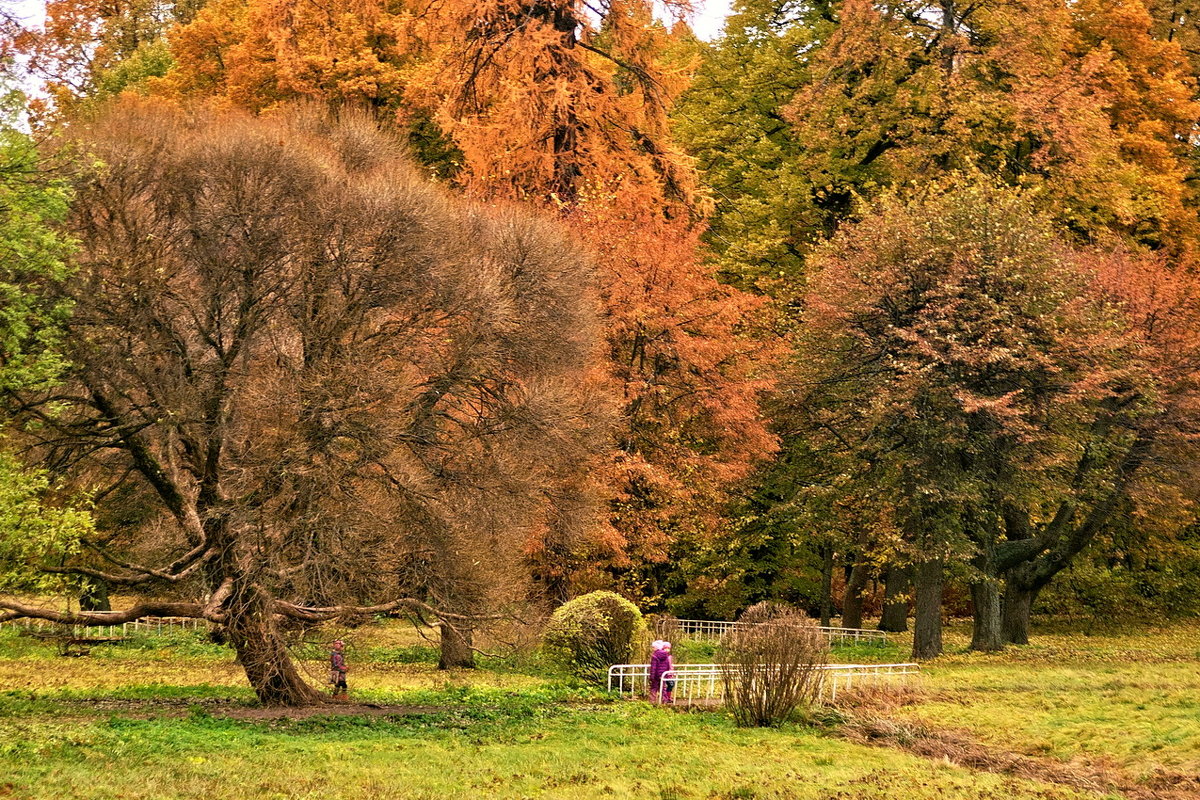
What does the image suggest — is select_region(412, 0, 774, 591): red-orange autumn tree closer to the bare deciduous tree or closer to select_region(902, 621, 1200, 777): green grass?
the bare deciduous tree

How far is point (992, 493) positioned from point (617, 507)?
8.22 m

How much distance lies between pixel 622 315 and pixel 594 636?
27.3 ft

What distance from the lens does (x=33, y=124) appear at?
16.8 metres

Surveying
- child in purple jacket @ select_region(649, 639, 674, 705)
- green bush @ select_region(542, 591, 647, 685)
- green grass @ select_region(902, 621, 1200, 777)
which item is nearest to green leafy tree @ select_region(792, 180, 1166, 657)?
green grass @ select_region(902, 621, 1200, 777)

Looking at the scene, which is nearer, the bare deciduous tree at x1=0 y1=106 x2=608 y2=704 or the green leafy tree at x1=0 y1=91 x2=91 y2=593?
the green leafy tree at x1=0 y1=91 x2=91 y2=593

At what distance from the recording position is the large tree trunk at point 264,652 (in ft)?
57.7

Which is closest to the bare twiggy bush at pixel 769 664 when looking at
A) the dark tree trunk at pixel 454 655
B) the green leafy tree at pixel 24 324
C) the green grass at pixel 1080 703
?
the green grass at pixel 1080 703

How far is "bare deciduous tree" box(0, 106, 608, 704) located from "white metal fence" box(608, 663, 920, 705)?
2.56 meters

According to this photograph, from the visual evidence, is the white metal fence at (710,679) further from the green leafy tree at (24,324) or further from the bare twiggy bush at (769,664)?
the green leafy tree at (24,324)

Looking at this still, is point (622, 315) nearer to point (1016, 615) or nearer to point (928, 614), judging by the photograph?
point (928, 614)

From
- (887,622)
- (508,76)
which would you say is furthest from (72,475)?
(887,622)

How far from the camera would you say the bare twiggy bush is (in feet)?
57.6

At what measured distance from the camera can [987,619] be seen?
28.0 meters

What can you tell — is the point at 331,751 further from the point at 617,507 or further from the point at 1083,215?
the point at 1083,215
